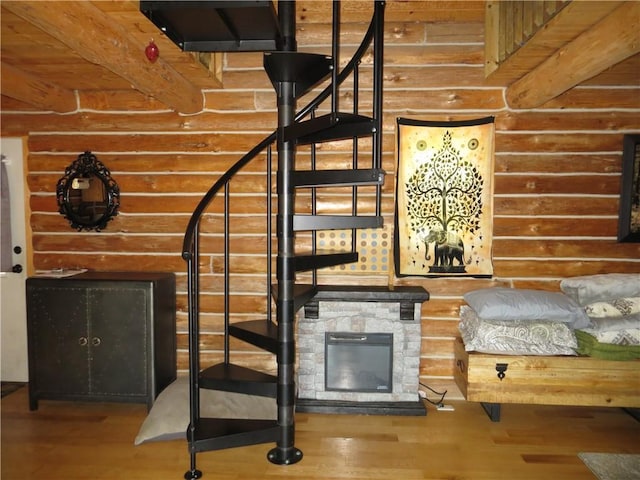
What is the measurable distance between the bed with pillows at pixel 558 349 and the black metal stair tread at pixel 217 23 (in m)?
2.26

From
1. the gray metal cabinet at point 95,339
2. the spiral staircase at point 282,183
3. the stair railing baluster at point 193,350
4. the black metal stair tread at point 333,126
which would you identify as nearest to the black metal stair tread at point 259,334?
the spiral staircase at point 282,183

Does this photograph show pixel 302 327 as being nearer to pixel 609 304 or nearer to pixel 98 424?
pixel 98 424

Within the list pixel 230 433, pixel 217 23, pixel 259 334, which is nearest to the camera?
pixel 217 23

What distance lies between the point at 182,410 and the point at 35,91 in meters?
2.52

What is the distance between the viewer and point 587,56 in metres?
2.35

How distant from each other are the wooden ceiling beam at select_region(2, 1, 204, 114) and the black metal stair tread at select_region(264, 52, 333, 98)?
0.81m

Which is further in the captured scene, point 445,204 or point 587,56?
point 445,204

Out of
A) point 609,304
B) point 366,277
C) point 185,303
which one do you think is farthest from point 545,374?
point 185,303

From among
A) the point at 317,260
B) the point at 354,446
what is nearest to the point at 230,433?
the point at 354,446

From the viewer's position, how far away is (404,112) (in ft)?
11.3

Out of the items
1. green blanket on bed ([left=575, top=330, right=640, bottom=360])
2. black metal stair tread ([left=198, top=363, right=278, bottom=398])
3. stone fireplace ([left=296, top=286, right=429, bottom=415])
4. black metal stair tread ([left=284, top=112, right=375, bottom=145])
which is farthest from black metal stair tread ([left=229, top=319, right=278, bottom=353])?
green blanket on bed ([left=575, top=330, right=640, bottom=360])

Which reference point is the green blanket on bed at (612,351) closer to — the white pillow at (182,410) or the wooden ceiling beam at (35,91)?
the white pillow at (182,410)

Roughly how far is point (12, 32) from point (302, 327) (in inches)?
101

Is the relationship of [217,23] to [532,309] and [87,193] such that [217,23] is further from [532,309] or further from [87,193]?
[532,309]
